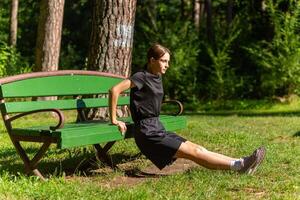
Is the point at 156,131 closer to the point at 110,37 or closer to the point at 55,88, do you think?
the point at 55,88

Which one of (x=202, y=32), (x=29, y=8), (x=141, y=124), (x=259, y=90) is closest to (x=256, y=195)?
(x=141, y=124)

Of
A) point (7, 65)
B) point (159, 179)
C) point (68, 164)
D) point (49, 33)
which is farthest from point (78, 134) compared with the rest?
point (7, 65)

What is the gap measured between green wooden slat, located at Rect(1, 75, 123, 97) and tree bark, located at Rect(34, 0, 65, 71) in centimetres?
667

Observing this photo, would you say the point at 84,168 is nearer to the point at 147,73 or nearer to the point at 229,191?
the point at 147,73

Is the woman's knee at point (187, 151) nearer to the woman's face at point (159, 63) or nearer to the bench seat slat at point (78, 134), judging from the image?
the bench seat slat at point (78, 134)

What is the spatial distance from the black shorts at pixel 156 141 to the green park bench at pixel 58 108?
0.29m

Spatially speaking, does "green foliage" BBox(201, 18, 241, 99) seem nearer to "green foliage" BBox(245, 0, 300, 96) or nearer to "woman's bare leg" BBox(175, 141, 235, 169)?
"green foliage" BBox(245, 0, 300, 96)

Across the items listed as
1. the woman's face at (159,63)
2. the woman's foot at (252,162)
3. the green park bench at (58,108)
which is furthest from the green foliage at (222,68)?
the woman's foot at (252,162)

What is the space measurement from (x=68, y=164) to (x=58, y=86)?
956 millimetres

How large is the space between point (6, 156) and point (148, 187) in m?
2.92

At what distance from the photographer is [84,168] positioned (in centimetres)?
703

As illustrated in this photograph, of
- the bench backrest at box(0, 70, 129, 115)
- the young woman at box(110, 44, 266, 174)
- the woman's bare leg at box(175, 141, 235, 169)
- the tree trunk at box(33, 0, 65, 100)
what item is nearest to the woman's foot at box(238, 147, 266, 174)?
the young woman at box(110, 44, 266, 174)

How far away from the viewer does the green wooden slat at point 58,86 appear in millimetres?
6340

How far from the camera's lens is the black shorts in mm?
6242
